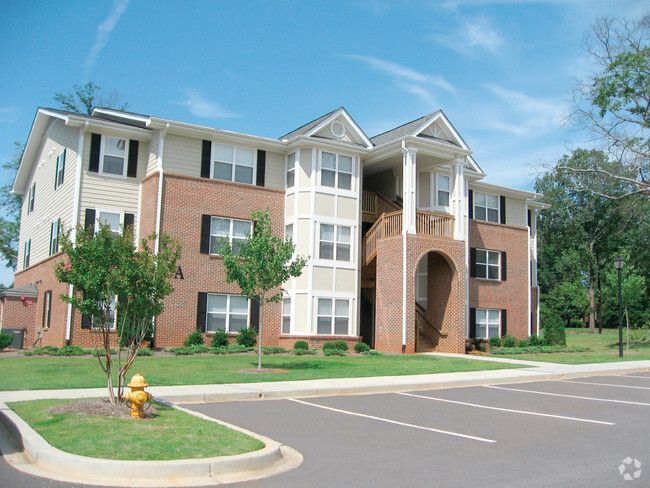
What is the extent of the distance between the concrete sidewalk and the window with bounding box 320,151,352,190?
12.0 meters

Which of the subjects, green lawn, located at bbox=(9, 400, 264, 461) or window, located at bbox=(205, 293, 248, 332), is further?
window, located at bbox=(205, 293, 248, 332)

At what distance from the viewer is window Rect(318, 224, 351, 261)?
2527cm

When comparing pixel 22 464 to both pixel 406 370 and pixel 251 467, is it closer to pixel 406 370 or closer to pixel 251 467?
pixel 251 467

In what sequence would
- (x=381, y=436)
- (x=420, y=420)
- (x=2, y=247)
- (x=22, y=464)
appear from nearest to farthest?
(x=22, y=464), (x=381, y=436), (x=420, y=420), (x=2, y=247)

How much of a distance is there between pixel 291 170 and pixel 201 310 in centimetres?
698

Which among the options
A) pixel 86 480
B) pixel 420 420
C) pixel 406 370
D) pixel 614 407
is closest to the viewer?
pixel 86 480

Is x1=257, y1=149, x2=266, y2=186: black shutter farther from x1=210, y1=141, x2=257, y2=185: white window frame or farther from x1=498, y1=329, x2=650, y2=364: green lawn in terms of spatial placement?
x1=498, y1=329, x2=650, y2=364: green lawn

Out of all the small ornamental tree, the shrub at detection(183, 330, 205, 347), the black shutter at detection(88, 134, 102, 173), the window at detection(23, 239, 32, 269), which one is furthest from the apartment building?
the small ornamental tree

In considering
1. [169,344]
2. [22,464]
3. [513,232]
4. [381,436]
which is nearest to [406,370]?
[381,436]

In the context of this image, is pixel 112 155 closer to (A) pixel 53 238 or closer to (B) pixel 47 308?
(A) pixel 53 238

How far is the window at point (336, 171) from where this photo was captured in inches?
1003

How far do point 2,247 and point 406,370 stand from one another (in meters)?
45.4

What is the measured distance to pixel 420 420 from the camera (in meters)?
9.89

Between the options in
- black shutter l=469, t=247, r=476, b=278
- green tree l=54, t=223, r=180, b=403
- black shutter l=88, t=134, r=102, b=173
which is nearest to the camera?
green tree l=54, t=223, r=180, b=403
